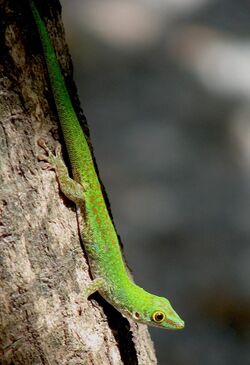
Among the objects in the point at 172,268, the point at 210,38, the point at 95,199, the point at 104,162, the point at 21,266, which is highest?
the point at 210,38

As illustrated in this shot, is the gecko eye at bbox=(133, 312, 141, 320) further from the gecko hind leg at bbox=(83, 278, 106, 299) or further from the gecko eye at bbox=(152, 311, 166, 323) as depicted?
the gecko hind leg at bbox=(83, 278, 106, 299)

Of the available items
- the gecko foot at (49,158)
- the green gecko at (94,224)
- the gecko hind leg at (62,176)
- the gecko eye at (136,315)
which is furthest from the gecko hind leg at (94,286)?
the gecko foot at (49,158)

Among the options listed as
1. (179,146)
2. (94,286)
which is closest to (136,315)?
(94,286)

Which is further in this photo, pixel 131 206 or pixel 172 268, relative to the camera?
pixel 131 206

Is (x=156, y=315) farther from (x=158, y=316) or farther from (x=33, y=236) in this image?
(x=33, y=236)

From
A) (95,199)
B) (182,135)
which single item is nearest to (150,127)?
(182,135)

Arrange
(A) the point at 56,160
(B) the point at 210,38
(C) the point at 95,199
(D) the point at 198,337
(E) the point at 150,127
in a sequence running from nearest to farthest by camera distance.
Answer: (A) the point at 56,160
(C) the point at 95,199
(D) the point at 198,337
(E) the point at 150,127
(B) the point at 210,38

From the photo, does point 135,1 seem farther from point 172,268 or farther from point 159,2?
point 172,268

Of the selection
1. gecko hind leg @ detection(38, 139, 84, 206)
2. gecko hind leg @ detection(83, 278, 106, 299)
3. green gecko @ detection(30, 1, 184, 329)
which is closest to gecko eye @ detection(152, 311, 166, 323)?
green gecko @ detection(30, 1, 184, 329)
